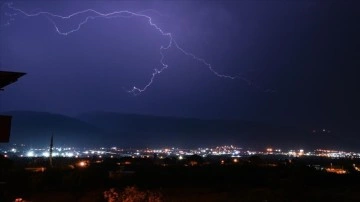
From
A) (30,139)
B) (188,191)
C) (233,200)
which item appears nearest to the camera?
(233,200)

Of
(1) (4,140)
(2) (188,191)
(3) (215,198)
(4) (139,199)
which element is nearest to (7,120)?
(1) (4,140)

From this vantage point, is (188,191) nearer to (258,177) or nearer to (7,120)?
(258,177)

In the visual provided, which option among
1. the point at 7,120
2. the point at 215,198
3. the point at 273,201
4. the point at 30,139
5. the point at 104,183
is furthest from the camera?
the point at 30,139

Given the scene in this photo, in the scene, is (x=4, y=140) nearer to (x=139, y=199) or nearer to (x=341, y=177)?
(x=139, y=199)

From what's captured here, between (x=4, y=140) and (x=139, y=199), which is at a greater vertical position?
(x=4, y=140)

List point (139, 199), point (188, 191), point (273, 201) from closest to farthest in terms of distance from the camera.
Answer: point (139, 199) → point (273, 201) → point (188, 191)

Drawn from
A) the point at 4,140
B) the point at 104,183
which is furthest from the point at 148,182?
the point at 4,140

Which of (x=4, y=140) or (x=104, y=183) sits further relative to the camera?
(x=104, y=183)

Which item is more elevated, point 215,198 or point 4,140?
point 4,140

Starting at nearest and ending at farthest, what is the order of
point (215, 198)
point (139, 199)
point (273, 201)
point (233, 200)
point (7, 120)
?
point (7, 120) → point (139, 199) → point (273, 201) → point (233, 200) → point (215, 198)
